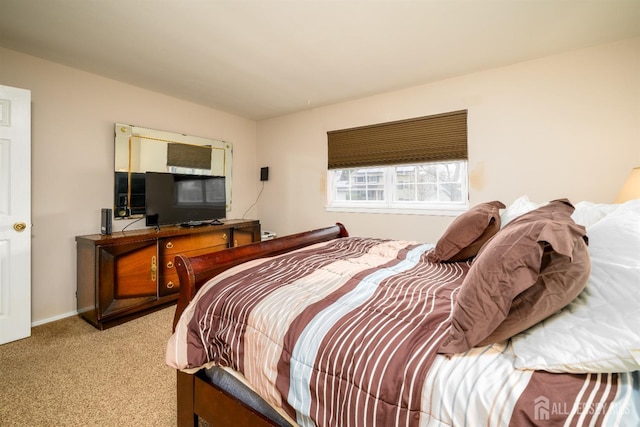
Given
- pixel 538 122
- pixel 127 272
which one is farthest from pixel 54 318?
pixel 538 122

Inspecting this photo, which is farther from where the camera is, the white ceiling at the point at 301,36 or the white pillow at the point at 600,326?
the white ceiling at the point at 301,36

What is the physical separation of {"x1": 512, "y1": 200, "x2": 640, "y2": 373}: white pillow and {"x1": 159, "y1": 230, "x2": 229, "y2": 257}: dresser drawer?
10.1ft

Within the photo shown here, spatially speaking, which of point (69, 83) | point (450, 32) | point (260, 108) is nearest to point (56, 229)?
point (69, 83)

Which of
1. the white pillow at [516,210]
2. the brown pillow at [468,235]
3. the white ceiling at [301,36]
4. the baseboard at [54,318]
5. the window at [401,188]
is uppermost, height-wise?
the white ceiling at [301,36]

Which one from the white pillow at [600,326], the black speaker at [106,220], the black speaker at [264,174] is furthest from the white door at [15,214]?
the white pillow at [600,326]

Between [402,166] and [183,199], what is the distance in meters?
2.69

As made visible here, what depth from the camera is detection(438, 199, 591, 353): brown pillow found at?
79cm

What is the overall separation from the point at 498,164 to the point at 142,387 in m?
3.51

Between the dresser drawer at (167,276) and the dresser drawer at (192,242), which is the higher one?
the dresser drawer at (192,242)

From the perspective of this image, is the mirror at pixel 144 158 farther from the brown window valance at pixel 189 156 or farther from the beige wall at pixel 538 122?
the beige wall at pixel 538 122

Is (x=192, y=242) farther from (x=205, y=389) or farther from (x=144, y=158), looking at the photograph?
(x=205, y=389)

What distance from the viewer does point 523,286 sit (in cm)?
79

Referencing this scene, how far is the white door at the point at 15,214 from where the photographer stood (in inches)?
89.7

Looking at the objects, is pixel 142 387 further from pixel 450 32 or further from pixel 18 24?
pixel 450 32
